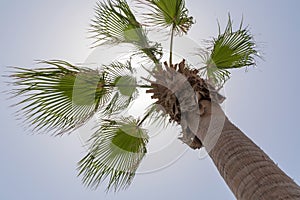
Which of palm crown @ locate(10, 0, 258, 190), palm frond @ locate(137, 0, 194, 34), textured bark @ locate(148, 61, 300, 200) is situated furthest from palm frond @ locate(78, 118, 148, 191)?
palm frond @ locate(137, 0, 194, 34)

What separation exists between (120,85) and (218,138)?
8.63ft

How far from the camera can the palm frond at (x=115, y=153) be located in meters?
5.55

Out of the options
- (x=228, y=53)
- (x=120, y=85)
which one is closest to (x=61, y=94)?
(x=120, y=85)

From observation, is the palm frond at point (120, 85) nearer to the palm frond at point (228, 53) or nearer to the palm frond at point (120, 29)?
the palm frond at point (120, 29)

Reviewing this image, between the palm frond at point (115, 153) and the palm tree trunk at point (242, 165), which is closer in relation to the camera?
the palm tree trunk at point (242, 165)

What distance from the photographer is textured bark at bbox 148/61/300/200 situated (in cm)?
270

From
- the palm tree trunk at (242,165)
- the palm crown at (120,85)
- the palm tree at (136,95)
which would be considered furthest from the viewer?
the palm crown at (120,85)

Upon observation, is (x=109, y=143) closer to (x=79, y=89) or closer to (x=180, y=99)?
(x=79, y=89)

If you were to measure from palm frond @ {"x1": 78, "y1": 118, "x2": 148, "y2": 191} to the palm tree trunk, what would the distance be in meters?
2.26

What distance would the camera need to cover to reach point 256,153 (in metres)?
3.07

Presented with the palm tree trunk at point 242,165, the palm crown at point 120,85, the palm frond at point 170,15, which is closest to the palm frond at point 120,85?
the palm crown at point 120,85

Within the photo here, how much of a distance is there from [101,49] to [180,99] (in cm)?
217

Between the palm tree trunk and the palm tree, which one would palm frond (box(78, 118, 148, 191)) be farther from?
the palm tree trunk

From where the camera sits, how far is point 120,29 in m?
5.97
